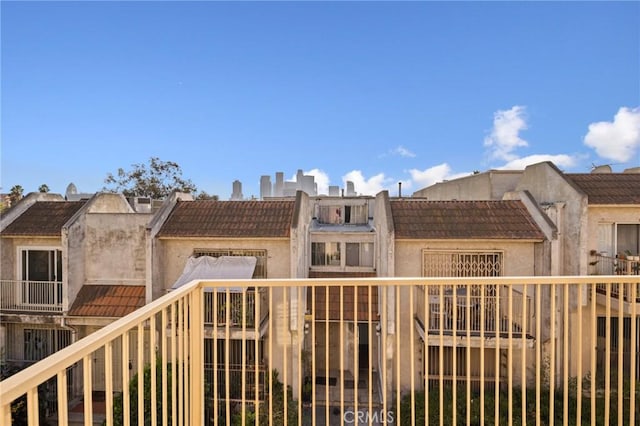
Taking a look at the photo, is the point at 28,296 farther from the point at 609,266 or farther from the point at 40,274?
the point at 609,266

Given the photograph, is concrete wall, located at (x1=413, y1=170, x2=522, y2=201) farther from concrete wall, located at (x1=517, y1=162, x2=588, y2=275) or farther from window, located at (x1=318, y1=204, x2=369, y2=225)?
window, located at (x1=318, y1=204, x2=369, y2=225)

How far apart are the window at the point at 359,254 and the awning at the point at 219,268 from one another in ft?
12.8

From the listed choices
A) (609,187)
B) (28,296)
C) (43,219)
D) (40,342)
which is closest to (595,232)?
(609,187)

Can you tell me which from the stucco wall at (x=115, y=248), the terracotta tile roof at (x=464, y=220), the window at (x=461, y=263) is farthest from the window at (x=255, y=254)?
the window at (x=461, y=263)

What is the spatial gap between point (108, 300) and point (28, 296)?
2.65 m

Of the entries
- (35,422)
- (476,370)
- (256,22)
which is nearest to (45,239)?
(256,22)

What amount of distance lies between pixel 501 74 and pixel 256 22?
870 centimetres

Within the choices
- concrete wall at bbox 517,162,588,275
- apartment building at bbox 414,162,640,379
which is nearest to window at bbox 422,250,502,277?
apartment building at bbox 414,162,640,379

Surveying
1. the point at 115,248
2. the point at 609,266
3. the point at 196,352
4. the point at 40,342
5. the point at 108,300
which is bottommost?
the point at 40,342

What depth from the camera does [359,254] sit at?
1185 cm

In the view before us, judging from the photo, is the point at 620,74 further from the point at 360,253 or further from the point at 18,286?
the point at 18,286

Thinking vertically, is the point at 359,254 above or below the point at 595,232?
below

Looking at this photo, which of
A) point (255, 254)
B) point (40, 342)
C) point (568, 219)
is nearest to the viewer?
point (568, 219)

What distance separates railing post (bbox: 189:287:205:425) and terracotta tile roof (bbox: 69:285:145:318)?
827 cm
